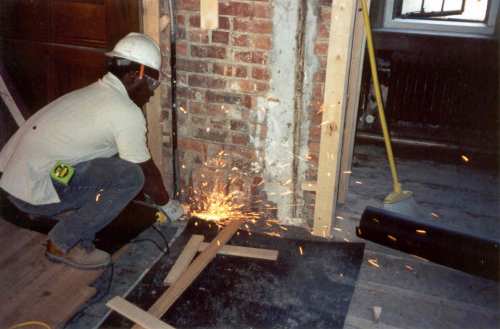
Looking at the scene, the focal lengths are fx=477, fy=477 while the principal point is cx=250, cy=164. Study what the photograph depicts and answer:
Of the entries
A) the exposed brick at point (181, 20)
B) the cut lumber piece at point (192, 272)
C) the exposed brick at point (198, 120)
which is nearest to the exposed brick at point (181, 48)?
the exposed brick at point (181, 20)

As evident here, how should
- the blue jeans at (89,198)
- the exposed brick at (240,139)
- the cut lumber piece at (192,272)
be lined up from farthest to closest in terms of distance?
the exposed brick at (240,139)
the blue jeans at (89,198)
the cut lumber piece at (192,272)

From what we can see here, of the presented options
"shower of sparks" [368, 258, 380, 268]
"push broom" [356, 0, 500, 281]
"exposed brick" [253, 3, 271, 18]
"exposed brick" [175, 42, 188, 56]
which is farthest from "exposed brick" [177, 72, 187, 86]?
"shower of sparks" [368, 258, 380, 268]

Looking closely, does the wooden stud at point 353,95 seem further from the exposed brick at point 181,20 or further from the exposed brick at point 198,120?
the exposed brick at point 181,20

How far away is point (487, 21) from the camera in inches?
224

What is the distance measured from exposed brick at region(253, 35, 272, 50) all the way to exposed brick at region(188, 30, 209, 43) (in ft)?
1.24

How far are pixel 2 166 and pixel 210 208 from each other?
1.58m

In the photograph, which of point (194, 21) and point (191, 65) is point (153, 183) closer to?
point (191, 65)

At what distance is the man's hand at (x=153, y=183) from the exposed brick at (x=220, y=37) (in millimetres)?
1020

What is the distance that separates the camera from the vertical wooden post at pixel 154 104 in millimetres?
3447

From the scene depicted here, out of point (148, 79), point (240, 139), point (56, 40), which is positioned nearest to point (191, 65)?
point (148, 79)

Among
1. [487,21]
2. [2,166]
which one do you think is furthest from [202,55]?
[487,21]

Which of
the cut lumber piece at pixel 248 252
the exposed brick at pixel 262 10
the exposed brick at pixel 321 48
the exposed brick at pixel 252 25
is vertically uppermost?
the exposed brick at pixel 262 10

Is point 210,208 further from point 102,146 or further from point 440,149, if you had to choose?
point 440,149

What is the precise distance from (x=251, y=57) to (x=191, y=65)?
1.60ft
